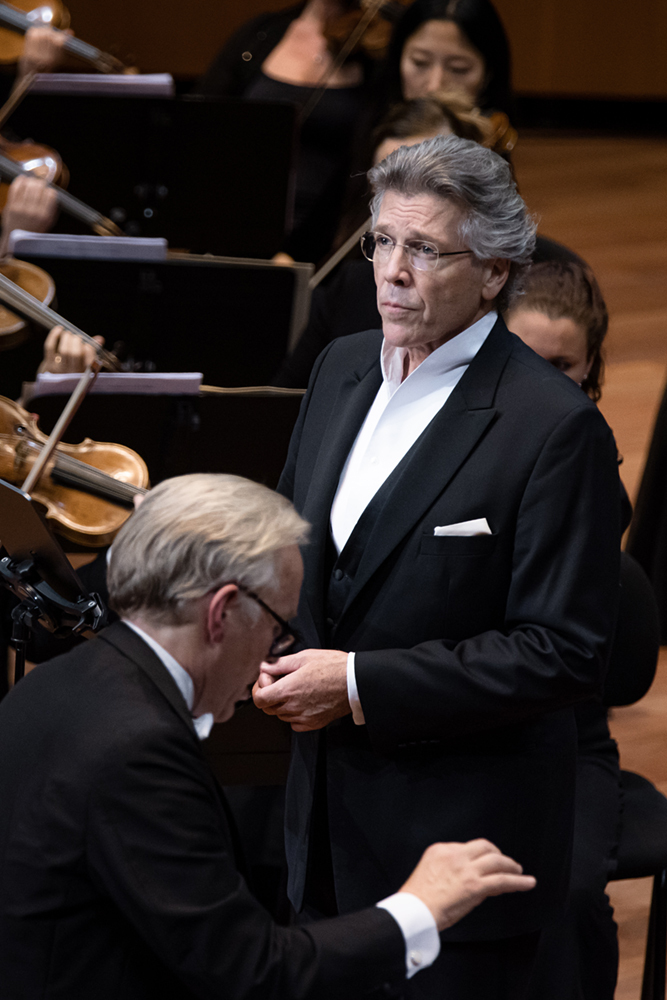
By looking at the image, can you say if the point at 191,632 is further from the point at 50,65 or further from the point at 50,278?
the point at 50,65

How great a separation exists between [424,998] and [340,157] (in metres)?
2.50

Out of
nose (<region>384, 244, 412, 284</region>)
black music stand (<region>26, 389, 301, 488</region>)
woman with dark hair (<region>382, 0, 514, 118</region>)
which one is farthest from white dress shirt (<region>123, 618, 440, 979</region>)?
woman with dark hair (<region>382, 0, 514, 118</region>)

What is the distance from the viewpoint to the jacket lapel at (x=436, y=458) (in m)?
1.37

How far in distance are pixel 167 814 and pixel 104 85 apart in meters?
2.25

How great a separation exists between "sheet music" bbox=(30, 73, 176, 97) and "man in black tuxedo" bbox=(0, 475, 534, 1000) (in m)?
1.92

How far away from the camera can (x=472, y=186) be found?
1.37m

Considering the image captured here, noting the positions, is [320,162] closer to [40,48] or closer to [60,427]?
[40,48]

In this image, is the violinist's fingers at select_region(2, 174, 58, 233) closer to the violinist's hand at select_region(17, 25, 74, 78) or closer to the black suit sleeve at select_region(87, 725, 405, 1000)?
the violinist's hand at select_region(17, 25, 74, 78)

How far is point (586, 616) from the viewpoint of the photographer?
134 cm

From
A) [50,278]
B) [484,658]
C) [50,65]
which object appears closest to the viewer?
[484,658]

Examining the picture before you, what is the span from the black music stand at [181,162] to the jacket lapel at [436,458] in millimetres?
1627

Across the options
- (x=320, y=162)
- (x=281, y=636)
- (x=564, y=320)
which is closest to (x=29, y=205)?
(x=320, y=162)

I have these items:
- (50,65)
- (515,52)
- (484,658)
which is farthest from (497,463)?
(515,52)

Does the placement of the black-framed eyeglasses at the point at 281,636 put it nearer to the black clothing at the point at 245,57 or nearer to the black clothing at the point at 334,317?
the black clothing at the point at 334,317
